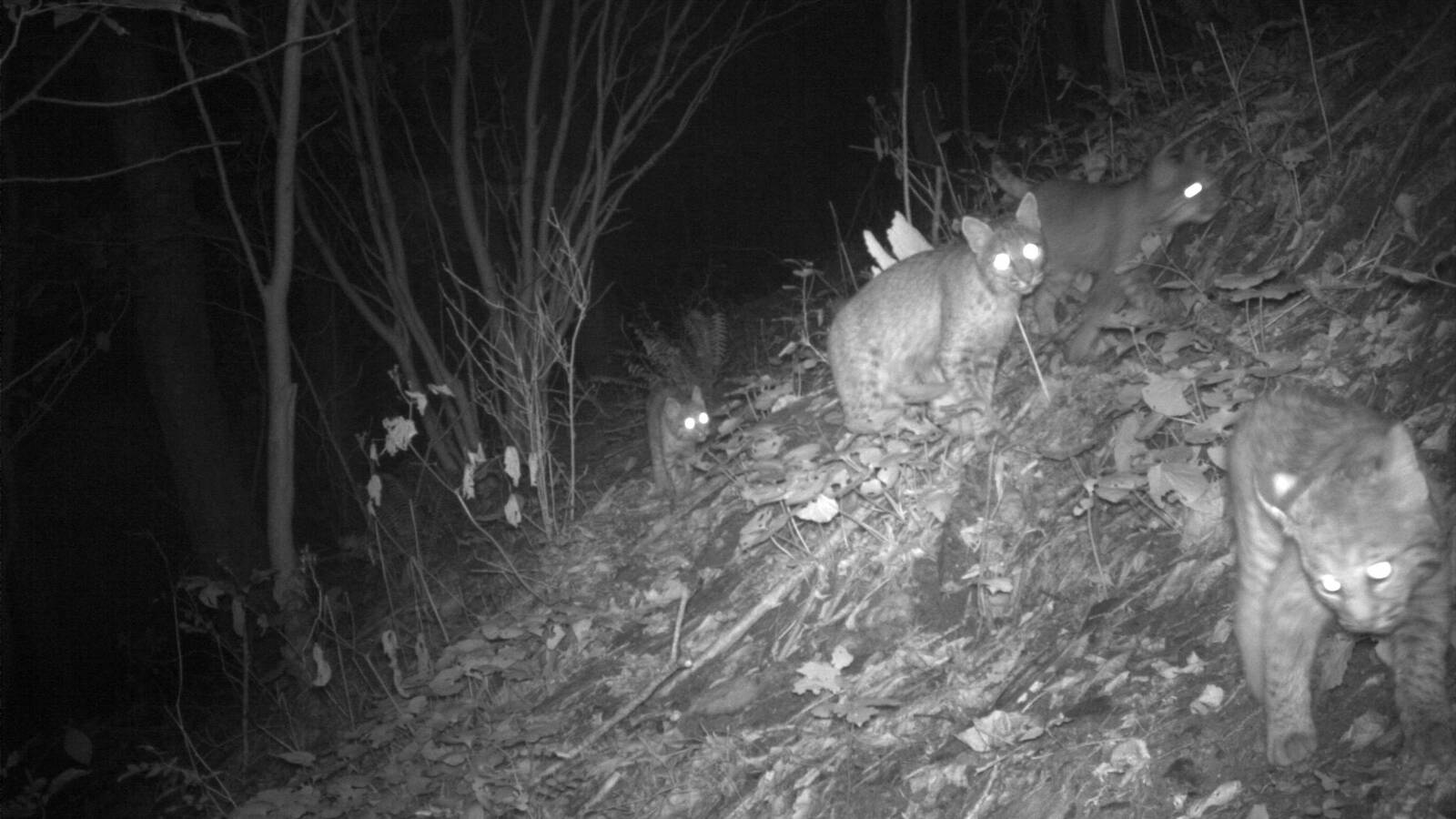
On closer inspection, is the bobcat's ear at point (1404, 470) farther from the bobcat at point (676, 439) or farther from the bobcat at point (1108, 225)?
the bobcat at point (676, 439)

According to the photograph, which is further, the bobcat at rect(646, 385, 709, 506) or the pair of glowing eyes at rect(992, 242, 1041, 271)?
the bobcat at rect(646, 385, 709, 506)

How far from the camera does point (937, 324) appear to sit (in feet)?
24.4

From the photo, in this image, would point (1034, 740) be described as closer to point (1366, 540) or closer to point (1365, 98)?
point (1366, 540)

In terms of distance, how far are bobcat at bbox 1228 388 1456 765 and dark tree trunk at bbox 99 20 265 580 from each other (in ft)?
30.6

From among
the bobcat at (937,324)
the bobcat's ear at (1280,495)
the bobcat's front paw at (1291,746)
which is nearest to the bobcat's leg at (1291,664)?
the bobcat's front paw at (1291,746)

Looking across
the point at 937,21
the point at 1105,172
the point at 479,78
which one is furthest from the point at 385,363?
the point at 1105,172

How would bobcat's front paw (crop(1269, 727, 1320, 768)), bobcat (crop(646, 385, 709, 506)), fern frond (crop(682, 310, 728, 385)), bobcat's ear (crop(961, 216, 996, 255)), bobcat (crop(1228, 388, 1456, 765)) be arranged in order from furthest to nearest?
fern frond (crop(682, 310, 728, 385)) → bobcat (crop(646, 385, 709, 506)) → bobcat's ear (crop(961, 216, 996, 255)) → bobcat's front paw (crop(1269, 727, 1320, 768)) → bobcat (crop(1228, 388, 1456, 765))

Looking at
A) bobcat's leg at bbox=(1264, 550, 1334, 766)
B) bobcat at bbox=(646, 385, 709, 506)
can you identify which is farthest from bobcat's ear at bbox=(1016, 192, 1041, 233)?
bobcat's leg at bbox=(1264, 550, 1334, 766)

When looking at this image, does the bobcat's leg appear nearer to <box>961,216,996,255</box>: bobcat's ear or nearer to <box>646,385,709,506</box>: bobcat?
<box>961,216,996,255</box>: bobcat's ear

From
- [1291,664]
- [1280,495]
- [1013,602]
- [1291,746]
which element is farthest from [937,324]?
[1291,746]

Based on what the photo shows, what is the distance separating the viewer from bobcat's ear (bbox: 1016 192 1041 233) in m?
7.15

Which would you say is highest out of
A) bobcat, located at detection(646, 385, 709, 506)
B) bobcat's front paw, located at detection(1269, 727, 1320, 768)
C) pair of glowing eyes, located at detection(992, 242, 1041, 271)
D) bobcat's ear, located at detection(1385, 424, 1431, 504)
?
bobcat's ear, located at detection(1385, 424, 1431, 504)

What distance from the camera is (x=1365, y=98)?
7188 millimetres

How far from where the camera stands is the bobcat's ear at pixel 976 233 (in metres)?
6.91
